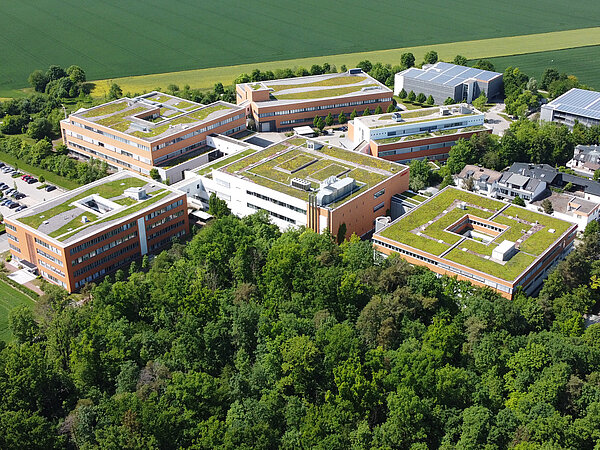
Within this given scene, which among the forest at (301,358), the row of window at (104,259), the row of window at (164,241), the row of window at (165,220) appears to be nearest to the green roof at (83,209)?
the row of window at (165,220)

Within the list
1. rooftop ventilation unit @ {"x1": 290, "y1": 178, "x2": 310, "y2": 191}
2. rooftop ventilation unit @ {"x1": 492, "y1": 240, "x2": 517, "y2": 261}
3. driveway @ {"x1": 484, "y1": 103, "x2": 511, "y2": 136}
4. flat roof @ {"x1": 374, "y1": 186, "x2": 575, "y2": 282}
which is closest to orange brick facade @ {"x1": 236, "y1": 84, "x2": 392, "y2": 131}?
driveway @ {"x1": 484, "y1": 103, "x2": 511, "y2": 136}

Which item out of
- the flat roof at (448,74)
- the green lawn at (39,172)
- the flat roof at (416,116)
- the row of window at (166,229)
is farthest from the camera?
the flat roof at (448,74)

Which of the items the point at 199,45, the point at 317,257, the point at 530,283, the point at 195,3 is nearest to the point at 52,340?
the point at 317,257

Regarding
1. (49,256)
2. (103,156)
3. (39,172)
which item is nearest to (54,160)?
(39,172)

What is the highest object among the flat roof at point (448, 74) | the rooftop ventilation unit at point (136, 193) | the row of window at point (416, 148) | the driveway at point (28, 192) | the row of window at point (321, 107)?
the flat roof at point (448, 74)

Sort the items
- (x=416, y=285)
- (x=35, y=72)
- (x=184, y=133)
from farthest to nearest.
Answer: (x=35, y=72) → (x=184, y=133) → (x=416, y=285)

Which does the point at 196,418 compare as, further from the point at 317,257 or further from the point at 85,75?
the point at 85,75

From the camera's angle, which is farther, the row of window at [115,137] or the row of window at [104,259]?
the row of window at [115,137]

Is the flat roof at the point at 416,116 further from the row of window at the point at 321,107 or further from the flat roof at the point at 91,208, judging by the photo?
the flat roof at the point at 91,208
